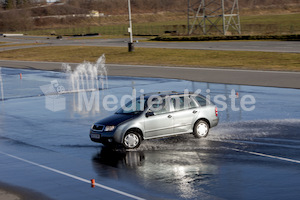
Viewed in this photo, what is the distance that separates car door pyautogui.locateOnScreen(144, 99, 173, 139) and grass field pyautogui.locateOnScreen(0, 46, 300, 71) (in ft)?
69.4

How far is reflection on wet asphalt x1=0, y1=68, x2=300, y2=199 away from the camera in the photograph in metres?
10.9

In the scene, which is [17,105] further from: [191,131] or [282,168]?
[282,168]

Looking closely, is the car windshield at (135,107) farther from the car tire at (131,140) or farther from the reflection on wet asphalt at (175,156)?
the reflection on wet asphalt at (175,156)

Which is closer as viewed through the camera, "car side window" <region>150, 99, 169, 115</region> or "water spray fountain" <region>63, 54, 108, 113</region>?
"car side window" <region>150, 99, 169, 115</region>

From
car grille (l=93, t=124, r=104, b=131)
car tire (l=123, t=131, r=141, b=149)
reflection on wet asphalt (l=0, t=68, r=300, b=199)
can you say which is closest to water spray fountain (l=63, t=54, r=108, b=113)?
reflection on wet asphalt (l=0, t=68, r=300, b=199)

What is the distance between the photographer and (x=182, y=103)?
15969 mm

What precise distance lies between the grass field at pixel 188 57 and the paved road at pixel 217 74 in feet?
8.00

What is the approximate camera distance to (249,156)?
13.4 m

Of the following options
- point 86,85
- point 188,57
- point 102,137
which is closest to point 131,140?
point 102,137

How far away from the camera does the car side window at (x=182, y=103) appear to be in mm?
15850

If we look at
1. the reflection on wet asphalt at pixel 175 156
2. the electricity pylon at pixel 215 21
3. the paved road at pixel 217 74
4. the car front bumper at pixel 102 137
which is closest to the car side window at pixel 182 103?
the reflection on wet asphalt at pixel 175 156

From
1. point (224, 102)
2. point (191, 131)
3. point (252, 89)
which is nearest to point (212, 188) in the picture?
point (191, 131)

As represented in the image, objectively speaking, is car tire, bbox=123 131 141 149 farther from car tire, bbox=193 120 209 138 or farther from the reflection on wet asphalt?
car tire, bbox=193 120 209 138

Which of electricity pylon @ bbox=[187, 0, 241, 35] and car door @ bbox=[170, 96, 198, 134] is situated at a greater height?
electricity pylon @ bbox=[187, 0, 241, 35]
